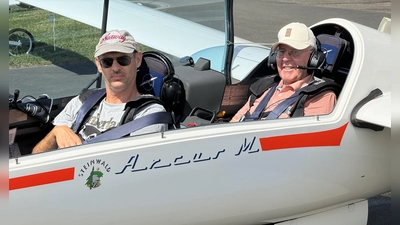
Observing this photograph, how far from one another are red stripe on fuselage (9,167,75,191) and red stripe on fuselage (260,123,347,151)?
97cm

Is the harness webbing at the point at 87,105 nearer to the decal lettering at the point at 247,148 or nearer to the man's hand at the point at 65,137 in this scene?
the man's hand at the point at 65,137

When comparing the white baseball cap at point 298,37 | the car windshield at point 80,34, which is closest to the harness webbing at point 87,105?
the car windshield at point 80,34

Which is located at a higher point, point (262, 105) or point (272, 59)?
point (272, 59)

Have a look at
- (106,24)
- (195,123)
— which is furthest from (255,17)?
(195,123)

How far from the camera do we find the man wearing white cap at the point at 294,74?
3.52 m

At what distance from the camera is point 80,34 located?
14.4 feet

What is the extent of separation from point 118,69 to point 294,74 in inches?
39.1

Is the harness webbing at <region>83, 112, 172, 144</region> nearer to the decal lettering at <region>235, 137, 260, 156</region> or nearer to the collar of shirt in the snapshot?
the decal lettering at <region>235, 137, 260, 156</region>

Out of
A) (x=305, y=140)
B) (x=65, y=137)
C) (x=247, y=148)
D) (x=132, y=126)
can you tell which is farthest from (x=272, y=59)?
(x=65, y=137)

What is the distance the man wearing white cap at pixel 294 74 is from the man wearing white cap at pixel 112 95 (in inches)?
27.5

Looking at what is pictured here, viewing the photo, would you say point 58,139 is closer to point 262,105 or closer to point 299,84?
point 262,105

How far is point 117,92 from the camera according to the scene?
341 centimetres

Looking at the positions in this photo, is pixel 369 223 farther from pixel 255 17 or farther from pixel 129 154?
pixel 255 17

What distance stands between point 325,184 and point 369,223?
1.21 m
